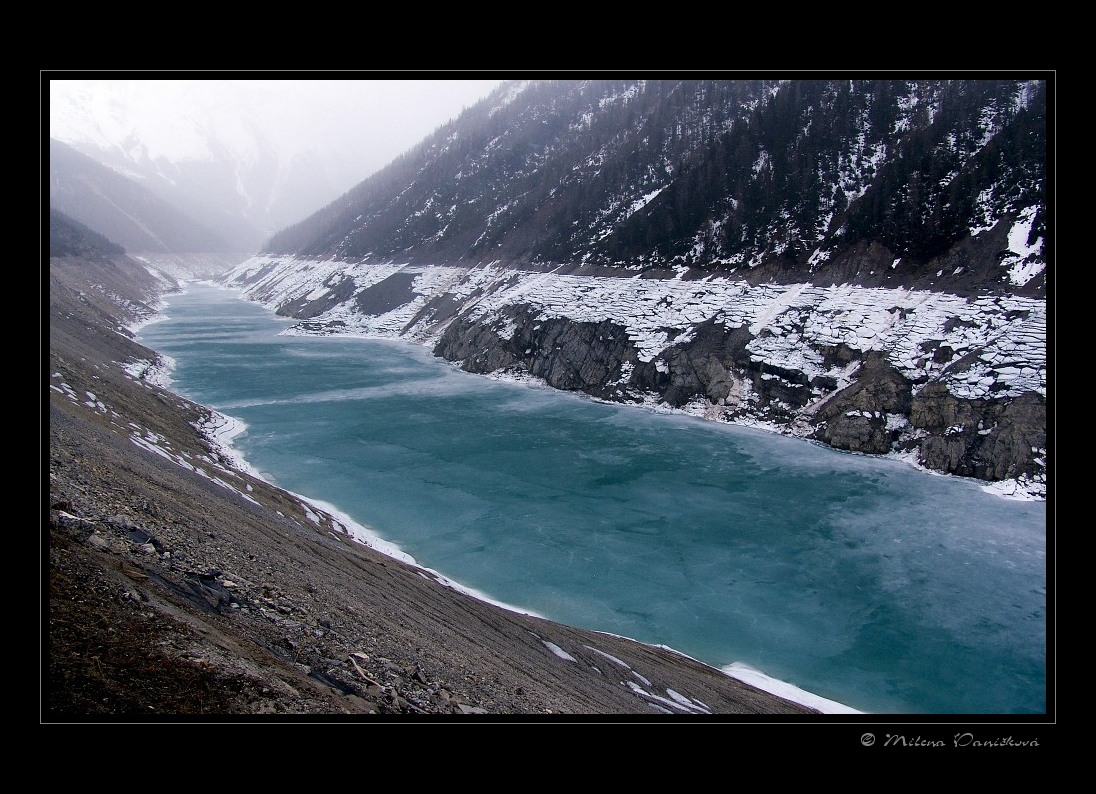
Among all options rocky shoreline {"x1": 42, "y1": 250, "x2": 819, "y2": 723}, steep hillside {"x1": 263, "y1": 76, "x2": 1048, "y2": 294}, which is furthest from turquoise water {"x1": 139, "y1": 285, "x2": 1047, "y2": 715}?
steep hillside {"x1": 263, "y1": 76, "x2": 1048, "y2": 294}

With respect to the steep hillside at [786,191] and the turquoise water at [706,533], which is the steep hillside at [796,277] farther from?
the turquoise water at [706,533]

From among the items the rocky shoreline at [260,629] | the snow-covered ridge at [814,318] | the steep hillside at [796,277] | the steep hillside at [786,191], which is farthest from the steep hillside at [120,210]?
the rocky shoreline at [260,629]

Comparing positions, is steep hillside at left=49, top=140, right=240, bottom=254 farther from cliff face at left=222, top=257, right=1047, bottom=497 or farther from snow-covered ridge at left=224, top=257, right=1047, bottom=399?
cliff face at left=222, top=257, right=1047, bottom=497

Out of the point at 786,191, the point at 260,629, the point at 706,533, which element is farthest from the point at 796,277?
the point at 260,629

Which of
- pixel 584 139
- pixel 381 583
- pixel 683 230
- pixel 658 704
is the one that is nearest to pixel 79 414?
pixel 381 583

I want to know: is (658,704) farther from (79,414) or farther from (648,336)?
(648,336)

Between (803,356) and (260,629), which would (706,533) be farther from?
(803,356)
